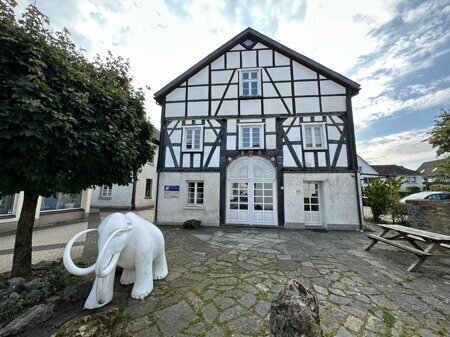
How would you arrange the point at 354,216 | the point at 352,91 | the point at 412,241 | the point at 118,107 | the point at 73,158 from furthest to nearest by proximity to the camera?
the point at 352,91 → the point at 354,216 → the point at 412,241 → the point at 118,107 → the point at 73,158

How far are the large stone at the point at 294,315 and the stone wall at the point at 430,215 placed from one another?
8.28m

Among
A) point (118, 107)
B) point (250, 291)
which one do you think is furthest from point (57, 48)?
point (250, 291)

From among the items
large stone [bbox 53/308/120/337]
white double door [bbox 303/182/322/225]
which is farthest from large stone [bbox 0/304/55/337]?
white double door [bbox 303/182/322/225]

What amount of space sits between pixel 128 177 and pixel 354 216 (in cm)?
868

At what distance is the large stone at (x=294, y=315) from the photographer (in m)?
1.62

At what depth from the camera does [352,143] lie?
8.49 m

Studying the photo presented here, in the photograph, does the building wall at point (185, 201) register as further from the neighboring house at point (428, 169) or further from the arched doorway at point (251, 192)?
the neighboring house at point (428, 169)

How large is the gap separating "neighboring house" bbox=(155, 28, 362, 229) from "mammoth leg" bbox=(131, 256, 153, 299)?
585cm

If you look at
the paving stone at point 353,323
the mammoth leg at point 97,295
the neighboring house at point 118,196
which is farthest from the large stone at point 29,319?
the neighboring house at point 118,196

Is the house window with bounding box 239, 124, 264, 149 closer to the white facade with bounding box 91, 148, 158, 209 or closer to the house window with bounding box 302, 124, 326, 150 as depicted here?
the house window with bounding box 302, 124, 326, 150

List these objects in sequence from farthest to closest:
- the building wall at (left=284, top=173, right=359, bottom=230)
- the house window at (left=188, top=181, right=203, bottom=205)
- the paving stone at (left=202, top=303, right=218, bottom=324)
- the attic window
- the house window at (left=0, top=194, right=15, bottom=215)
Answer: the attic window < the house window at (left=188, top=181, right=203, bottom=205) < the building wall at (left=284, top=173, right=359, bottom=230) < the house window at (left=0, top=194, right=15, bottom=215) < the paving stone at (left=202, top=303, right=218, bottom=324)

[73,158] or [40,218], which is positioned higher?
[73,158]

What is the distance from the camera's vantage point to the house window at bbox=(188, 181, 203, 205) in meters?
9.30

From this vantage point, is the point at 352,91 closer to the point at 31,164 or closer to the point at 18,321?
the point at 31,164
